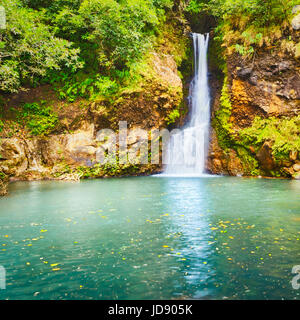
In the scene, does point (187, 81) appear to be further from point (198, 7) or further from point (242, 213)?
point (242, 213)

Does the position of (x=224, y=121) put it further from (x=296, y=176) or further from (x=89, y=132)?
(x=89, y=132)

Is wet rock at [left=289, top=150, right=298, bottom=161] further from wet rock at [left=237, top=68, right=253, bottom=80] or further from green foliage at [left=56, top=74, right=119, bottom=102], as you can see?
green foliage at [left=56, top=74, right=119, bottom=102]

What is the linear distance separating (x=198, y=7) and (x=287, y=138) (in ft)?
39.5

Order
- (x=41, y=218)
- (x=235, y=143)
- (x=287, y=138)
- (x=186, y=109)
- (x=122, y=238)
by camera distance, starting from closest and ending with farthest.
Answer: (x=122, y=238) < (x=41, y=218) < (x=287, y=138) < (x=235, y=143) < (x=186, y=109)

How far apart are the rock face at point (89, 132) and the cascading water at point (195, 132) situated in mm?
1582

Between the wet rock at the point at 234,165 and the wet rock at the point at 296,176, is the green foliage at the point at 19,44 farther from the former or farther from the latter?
the wet rock at the point at 296,176

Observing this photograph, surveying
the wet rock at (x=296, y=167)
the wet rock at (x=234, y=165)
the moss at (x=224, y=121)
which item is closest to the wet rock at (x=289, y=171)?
the wet rock at (x=296, y=167)

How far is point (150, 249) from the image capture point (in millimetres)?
4914

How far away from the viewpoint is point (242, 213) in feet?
25.0

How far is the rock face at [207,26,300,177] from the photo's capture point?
55.0 feet

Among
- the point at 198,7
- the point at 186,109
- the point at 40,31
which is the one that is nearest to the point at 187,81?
the point at 186,109

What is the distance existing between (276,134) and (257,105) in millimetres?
2373

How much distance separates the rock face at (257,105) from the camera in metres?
16.8

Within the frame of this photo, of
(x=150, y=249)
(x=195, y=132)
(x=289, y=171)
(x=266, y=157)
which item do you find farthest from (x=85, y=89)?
(x=150, y=249)
